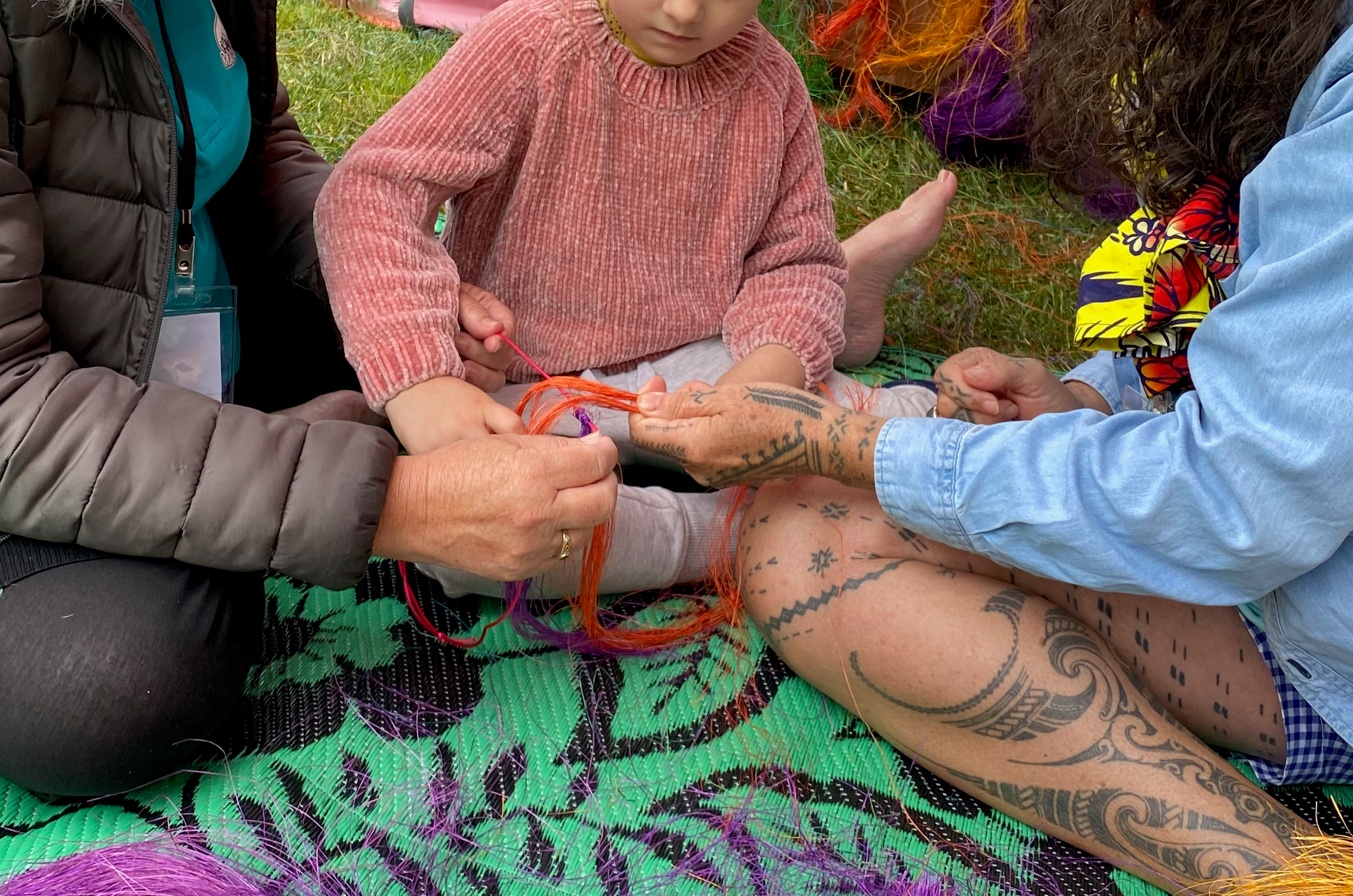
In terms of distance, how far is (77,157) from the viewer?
1116 millimetres

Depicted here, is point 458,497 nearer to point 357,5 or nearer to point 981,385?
point 981,385

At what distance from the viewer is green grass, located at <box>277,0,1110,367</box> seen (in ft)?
7.48

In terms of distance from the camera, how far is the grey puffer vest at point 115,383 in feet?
3.37

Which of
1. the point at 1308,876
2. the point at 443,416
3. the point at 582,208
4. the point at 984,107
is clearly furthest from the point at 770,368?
the point at 984,107

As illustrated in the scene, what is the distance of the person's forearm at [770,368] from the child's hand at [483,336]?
12.5 inches

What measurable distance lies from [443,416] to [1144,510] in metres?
0.79

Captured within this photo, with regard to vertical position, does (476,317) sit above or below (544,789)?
above

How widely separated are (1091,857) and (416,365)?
100cm

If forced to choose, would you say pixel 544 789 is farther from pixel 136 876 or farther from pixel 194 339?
pixel 194 339

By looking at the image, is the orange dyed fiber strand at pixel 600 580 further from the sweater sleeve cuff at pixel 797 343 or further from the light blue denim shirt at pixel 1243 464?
the light blue denim shirt at pixel 1243 464

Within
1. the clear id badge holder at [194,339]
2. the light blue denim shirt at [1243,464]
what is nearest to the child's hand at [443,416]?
the clear id badge holder at [194,339]

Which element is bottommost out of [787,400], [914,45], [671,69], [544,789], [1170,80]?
[544,789]

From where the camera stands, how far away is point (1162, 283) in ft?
4.35

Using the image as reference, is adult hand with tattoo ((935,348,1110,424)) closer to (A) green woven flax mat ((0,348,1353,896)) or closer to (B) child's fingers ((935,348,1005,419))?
(B) child's fingers ((935,348,1005,419))
